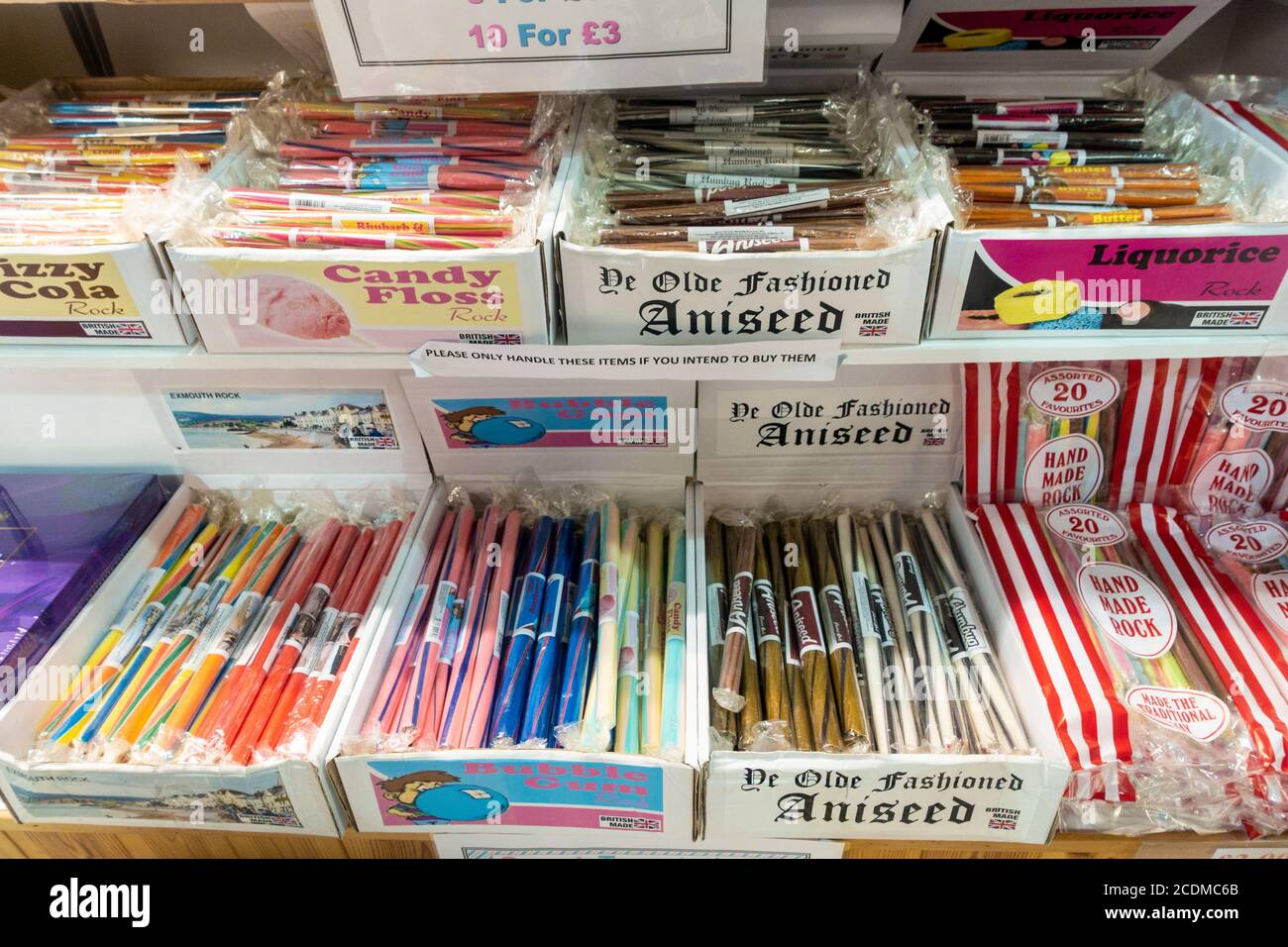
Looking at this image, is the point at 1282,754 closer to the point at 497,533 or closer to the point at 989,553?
the point at 989,553

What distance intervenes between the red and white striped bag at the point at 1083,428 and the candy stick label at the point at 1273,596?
0.83 ft

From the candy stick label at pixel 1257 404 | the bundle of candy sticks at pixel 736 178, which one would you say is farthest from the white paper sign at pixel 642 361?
the candy stick label at pixel 1257 404

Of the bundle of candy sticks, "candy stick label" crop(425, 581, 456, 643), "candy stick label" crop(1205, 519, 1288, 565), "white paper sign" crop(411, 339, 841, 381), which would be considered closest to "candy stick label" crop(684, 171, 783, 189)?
the bundle of candy sticks

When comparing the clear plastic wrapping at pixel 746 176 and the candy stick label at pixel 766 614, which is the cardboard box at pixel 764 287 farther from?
the candy stick label at pixel 766 614

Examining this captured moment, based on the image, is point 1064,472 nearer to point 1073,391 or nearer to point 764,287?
point 1073,391

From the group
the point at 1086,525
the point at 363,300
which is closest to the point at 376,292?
the point at 363,300

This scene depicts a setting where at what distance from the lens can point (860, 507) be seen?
198 centimetres

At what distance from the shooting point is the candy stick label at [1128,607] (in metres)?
1.59

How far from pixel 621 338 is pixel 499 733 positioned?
73 cm

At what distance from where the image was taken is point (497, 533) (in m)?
1.88

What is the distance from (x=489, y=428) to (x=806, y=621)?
2.55 ft

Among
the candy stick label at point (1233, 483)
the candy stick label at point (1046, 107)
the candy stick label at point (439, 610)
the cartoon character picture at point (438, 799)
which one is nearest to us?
the cartoon character picture at point (438, 799)

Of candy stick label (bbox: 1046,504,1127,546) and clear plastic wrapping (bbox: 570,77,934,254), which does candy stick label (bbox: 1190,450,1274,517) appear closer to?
candy stick label (bbox: 1046,504,1127,546)

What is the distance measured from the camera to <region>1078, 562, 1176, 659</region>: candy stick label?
159 centimetres
